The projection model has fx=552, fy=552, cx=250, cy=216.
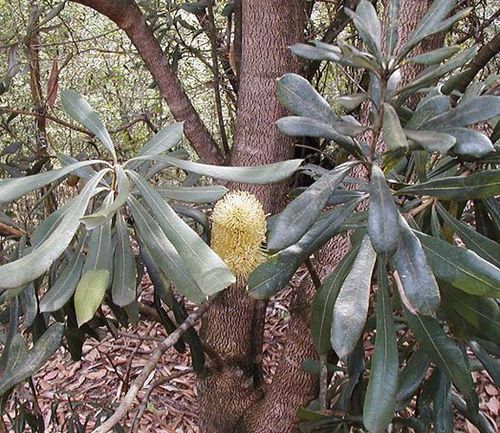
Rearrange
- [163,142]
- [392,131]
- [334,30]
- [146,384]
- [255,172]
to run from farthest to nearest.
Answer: [146,384], [334,30], [163,142], [255,172], [392,131]

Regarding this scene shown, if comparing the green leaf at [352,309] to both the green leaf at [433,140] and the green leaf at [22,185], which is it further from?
the green leaf at [22,185]

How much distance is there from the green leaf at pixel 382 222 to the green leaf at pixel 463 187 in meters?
0.10

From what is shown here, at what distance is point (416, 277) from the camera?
0.43 m

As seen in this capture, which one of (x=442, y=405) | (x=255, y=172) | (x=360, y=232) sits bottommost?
(x=442, y=405)

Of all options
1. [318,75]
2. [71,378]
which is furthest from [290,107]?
[71,378]

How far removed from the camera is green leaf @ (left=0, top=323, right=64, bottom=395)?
638mm

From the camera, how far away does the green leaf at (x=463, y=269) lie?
1.48ft

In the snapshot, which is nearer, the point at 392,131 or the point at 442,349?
the point at 392,131

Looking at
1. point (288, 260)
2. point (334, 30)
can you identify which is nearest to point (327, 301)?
point (288, 260)

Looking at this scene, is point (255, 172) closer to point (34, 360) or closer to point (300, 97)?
point (300, 97)

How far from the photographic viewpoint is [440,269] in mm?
486

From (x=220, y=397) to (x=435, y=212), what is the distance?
67 centimetres

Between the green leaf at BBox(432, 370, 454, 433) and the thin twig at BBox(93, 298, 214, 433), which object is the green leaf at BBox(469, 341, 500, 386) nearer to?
the green leaf at BBox(432, 370, 454, 433)

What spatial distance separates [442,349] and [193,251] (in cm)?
26
